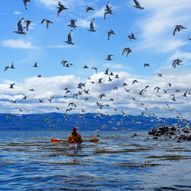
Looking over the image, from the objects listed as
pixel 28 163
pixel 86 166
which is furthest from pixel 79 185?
pixel 28 163

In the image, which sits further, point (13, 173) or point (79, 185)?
point (13, 173)

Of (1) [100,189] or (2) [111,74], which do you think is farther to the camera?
(2) [111,74]

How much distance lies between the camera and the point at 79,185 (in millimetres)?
28984

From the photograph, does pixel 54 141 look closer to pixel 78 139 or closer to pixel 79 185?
pixel 78 139

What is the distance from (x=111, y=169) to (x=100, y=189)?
9.07 m

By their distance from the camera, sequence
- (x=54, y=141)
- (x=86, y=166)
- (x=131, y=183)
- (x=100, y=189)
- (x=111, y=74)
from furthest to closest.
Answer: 1. (x=54, y=141)
2. (x=111, y=74)
3. (x=86, y=166)
4. (x=131, y=183)
5. (x=100, y=189)

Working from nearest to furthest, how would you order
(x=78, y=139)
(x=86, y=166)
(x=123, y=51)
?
(x=86, y=166) < (x=123, y=51) < (x=78, y=139)

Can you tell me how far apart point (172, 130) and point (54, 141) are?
44.7 m

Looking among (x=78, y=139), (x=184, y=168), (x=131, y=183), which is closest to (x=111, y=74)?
(x=78, y=139)

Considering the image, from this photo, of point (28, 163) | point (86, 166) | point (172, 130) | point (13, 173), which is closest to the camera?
point (13, 173)

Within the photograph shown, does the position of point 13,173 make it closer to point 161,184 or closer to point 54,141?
point 161,184

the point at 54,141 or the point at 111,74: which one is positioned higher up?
the point at 111,74

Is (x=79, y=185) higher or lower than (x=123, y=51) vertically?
lower

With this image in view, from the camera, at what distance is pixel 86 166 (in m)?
38.9
